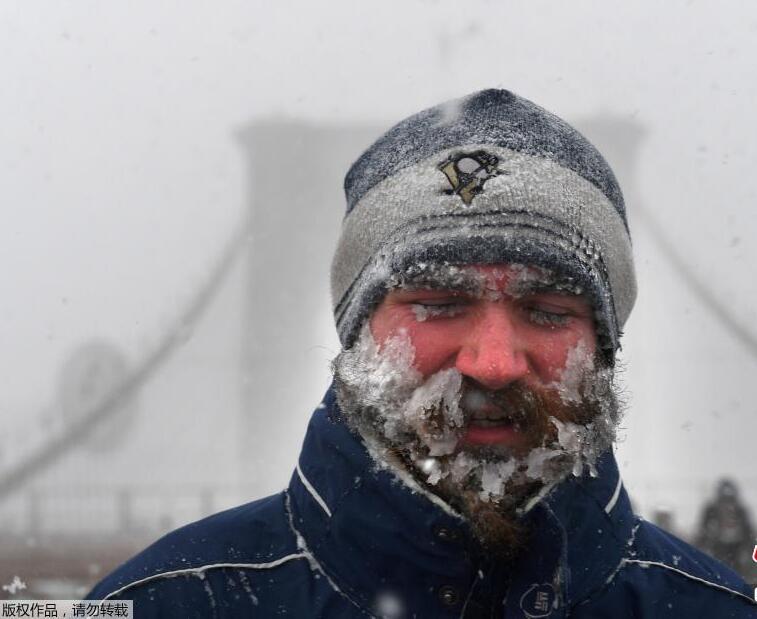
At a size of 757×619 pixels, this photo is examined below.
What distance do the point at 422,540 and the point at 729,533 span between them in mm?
2893

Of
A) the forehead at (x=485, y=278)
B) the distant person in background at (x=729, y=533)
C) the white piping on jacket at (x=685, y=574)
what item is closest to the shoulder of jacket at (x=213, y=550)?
the forehead at (x=485, y=278)

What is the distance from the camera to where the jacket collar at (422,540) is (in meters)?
1.46

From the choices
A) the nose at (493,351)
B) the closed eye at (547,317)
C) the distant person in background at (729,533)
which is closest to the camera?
the nose at (493,351)

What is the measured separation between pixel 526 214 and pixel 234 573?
84cm

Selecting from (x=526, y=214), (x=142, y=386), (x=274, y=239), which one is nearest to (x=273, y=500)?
(x=526, y=214)

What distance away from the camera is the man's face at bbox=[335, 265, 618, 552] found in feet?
4.80

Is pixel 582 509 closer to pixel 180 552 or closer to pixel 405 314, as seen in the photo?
pixel 405 314

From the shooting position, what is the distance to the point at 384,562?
4.90 feet

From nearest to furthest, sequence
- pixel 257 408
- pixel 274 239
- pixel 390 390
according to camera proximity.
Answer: pixel 390 390
pixel 257 408
pixel 274 239

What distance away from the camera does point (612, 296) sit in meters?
1.68

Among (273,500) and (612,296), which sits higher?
(612,296)

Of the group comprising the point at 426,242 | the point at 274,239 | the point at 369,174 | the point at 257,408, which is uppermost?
the point at 369,174

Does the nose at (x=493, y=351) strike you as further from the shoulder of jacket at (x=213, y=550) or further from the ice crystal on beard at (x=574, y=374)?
the shoulder of jacket at (x=213, y=550)

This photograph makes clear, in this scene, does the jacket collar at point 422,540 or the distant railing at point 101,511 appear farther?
the distant railing at point 101,511
